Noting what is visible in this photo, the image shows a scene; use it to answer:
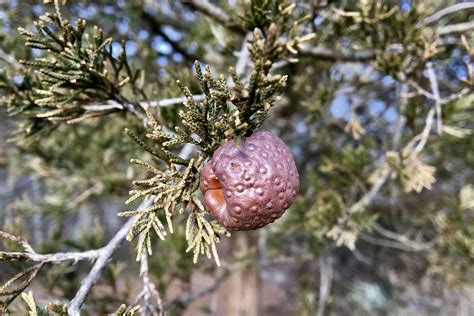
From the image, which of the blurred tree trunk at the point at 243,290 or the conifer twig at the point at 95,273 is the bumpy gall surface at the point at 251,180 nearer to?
the conifer twig at the point at 95,273

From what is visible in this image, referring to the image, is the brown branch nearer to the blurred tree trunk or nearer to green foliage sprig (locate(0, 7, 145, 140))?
green foliage sprig (locate(0, 7, 145, 140))

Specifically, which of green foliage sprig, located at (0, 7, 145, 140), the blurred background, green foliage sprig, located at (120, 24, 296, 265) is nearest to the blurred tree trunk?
the blurred background

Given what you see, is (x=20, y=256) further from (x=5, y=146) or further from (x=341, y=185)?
(x=5, y=146)

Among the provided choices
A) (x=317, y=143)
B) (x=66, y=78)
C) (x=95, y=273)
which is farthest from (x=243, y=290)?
(x=66, y=78)

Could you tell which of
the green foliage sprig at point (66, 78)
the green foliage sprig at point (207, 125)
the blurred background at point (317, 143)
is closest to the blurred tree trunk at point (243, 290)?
the blurred background at point (317, 143)

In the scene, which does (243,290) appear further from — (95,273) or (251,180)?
(251,180)
